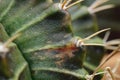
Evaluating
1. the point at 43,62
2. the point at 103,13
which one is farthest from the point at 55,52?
the point at 103,13

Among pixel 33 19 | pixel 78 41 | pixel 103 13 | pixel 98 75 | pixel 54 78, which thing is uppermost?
pixel 33 19

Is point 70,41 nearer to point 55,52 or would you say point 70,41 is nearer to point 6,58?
point 55,52

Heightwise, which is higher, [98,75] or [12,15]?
[12,15]

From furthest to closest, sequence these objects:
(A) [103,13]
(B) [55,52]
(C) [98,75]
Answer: (A) [103,13] → (C) [98,75] → (B) [55,52]

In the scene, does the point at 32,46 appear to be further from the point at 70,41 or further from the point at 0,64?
the point at 0,64

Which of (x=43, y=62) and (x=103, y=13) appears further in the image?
(x=103, y=13)

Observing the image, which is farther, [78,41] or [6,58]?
[78,41]

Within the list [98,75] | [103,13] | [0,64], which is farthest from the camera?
[103,13]

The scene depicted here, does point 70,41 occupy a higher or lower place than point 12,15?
lower

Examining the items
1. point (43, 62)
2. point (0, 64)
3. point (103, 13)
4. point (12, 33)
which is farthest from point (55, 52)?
point (103, 13)
